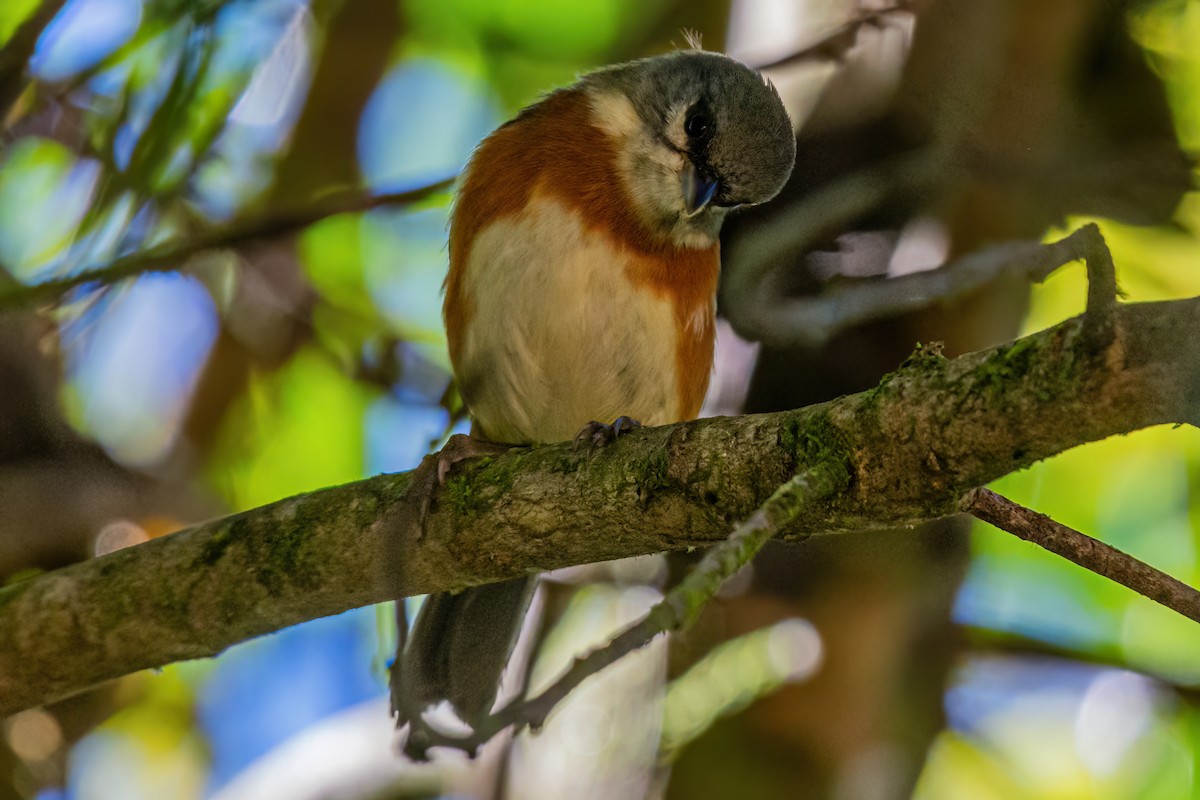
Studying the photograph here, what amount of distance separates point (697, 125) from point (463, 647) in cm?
183

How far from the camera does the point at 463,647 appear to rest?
3.67m

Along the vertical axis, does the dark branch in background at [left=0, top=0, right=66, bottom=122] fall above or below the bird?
above

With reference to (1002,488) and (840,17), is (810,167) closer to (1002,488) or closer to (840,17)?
(840,17)

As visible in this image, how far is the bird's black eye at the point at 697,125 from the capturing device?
3.87m

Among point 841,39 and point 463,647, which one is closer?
point 463,647

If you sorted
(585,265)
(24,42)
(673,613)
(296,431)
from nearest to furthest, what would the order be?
1. (673,613)
2. (24,42)
3. (585,265)
4. (296,431)

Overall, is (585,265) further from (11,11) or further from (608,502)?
(11,11)

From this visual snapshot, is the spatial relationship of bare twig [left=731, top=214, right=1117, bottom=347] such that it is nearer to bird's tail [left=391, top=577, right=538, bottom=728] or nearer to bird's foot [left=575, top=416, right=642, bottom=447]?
Answer: bird's foot [left=575, top=416, right=642, bottom=447]

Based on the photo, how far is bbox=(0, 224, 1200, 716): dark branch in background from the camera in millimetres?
1814

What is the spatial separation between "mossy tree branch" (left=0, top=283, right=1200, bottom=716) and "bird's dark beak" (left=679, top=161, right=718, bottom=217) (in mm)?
1224

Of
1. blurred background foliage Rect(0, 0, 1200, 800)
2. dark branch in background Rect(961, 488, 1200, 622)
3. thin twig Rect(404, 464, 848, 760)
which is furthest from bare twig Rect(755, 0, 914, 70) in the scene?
thin twig Rect(404, 464, 848, 760)

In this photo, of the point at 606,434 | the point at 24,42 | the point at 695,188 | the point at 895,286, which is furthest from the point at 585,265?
the point at 24,42

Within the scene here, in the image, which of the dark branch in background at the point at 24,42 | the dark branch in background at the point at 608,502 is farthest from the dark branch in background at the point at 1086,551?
the dark branch in background at the point at 24,42

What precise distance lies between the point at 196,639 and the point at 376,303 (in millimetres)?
2233
